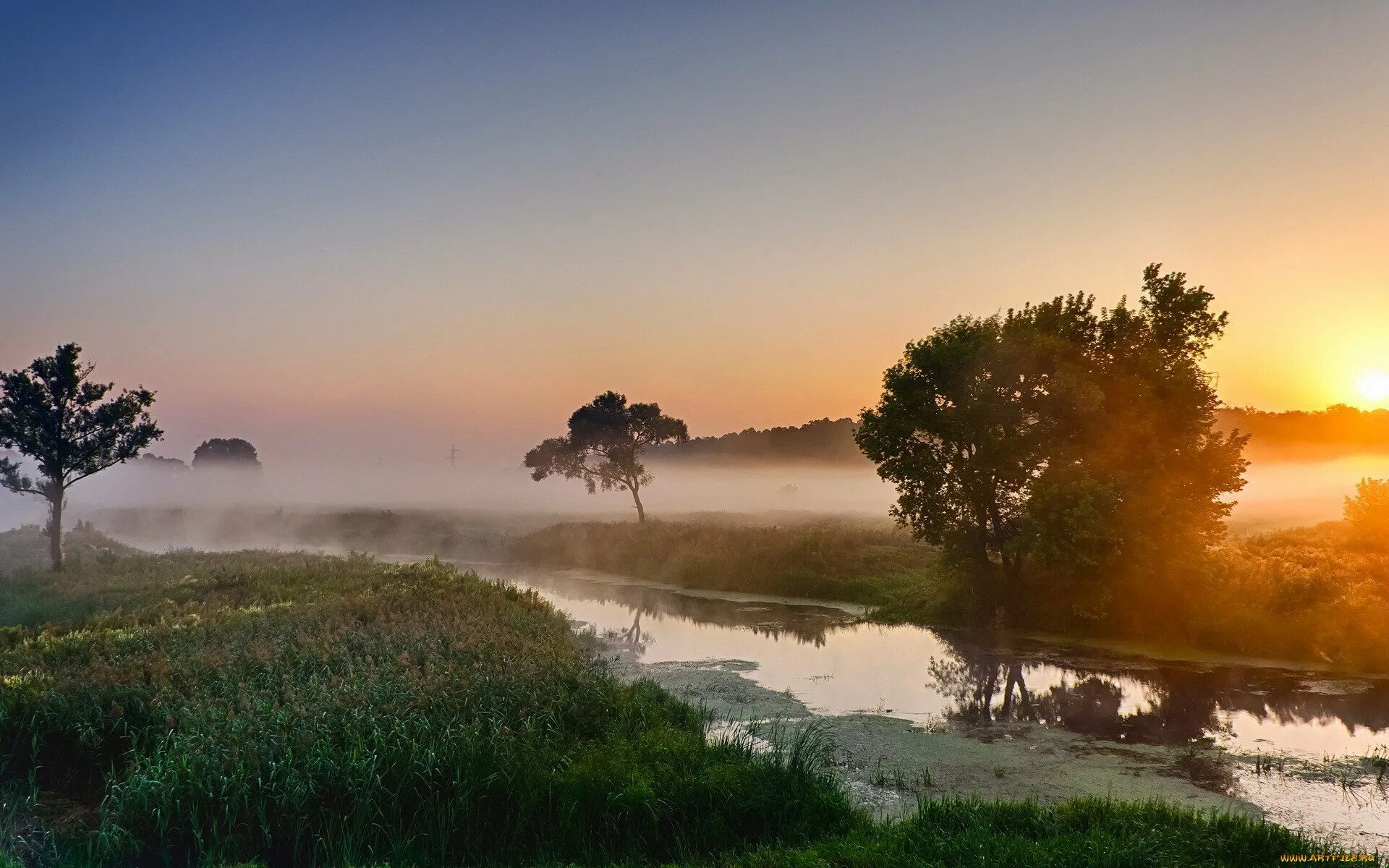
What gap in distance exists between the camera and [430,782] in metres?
9.84

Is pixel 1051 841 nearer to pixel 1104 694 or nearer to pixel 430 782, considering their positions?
pixel 430 782

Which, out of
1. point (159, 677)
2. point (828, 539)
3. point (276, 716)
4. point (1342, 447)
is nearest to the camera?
point (276, 716)

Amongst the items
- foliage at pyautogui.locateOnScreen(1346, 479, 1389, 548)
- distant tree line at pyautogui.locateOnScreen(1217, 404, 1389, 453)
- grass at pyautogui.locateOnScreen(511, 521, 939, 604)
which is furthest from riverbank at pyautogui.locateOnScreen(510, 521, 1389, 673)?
distant tree line at pyautogui.locateOnScreen(1217, 404, 1389, 453)

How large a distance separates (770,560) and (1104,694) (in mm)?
19079

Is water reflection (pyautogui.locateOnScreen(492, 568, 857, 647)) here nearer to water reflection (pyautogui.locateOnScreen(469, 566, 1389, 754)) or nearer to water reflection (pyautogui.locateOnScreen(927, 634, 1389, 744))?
water reflection (pyautogui.locateOnScreen(469, 566, 1389, 754))

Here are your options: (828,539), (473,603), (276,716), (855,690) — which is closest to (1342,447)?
(828,539)

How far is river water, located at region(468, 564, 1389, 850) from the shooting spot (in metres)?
11.7

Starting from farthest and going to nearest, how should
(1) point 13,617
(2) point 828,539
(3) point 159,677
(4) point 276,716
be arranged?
(2) point 828,539, (1) point 13,617, (3) point 159,677, (4) point 276,716

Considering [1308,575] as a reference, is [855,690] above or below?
below

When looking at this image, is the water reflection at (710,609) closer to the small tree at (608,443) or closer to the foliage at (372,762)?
the foliage at (372,762)

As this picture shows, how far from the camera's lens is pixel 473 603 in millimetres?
21781

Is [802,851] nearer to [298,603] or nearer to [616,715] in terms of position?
[616,715]

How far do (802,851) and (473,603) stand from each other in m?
15.1

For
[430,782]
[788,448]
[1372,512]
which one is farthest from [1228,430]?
[788,448]
